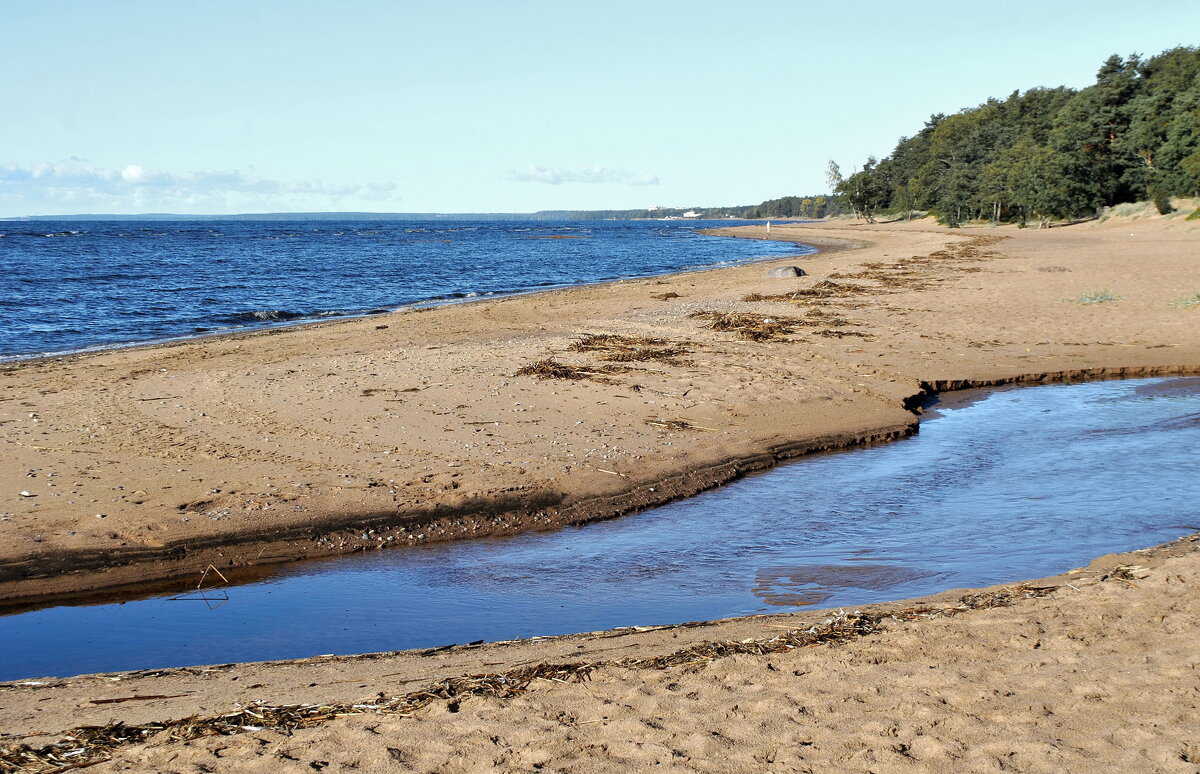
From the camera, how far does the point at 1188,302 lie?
59.3ft

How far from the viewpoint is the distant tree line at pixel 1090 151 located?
166ft

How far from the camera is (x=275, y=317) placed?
2548 cm

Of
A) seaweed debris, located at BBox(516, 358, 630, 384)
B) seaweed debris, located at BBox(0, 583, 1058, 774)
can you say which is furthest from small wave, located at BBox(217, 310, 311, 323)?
seaweed debris, located at BBox(0, 583, 1058, 774)

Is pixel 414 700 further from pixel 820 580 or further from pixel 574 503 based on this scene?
pixel 574 503

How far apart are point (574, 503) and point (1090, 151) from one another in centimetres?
6315

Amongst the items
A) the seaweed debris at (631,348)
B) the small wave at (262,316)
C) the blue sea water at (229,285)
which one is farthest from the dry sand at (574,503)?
the blue sea water at (229,285)

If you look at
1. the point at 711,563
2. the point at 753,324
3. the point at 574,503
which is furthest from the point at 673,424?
the point at 753,324

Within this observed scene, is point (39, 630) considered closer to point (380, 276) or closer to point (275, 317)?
point (275, 317)

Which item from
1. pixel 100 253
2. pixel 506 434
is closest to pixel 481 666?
pixel 506 434

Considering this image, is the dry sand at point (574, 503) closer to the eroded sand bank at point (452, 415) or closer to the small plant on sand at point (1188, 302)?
the eroded sand bank at point (452, 415)

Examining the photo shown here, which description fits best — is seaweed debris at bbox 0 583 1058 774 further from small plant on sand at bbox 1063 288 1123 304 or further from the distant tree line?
the distant tree line

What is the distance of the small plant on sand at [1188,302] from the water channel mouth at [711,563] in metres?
9.25

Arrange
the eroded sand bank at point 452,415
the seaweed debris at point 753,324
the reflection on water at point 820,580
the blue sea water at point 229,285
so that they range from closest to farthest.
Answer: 1. the reflection on water at point 820,580
2. the eroded sand bank at point 452,415
3. the seaweed debris at point 753,324
4. the blue sea water at point 229,285

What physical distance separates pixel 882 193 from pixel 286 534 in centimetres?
11487
